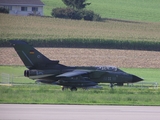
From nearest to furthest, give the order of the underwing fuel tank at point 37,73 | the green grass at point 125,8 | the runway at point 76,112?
the runway at point 76,112, the underwing fuel tank at point 37,73, the green grass at point 125,8

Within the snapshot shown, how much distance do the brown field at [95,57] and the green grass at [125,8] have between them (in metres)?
32.2

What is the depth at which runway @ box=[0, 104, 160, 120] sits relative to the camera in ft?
66.6

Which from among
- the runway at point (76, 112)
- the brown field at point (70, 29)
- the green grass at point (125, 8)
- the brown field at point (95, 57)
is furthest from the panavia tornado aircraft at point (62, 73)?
the green grass at point (125, 8)

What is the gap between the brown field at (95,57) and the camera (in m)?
53.1

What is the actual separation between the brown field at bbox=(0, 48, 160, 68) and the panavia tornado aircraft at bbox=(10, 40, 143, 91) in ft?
50.5

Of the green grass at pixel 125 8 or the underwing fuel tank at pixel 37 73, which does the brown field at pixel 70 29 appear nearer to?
the green grass at pixel 125 8

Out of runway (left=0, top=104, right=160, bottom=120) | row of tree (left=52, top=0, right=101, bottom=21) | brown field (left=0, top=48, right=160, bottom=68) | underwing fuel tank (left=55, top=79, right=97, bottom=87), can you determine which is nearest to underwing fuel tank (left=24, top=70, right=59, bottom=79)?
underwing fuel tank (left=55, top=79, right=97, bottom=87)

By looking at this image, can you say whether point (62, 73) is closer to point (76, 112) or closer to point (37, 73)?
point (37, 73)

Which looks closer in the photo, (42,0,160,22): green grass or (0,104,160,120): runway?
(0,104,160,120): runway

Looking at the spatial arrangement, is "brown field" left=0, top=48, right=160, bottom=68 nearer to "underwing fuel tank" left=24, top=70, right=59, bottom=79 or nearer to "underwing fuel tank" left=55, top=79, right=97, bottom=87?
"underwing fuel tank" left=24, top=70, right=59, bottom=79

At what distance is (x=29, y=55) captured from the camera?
35.4m

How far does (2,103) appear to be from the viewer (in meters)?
24.5

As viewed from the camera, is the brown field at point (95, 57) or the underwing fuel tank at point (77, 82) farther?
the brown field at point (95, 57)


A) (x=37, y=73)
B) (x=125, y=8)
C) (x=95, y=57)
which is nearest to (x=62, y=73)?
(x=37, y=73)
